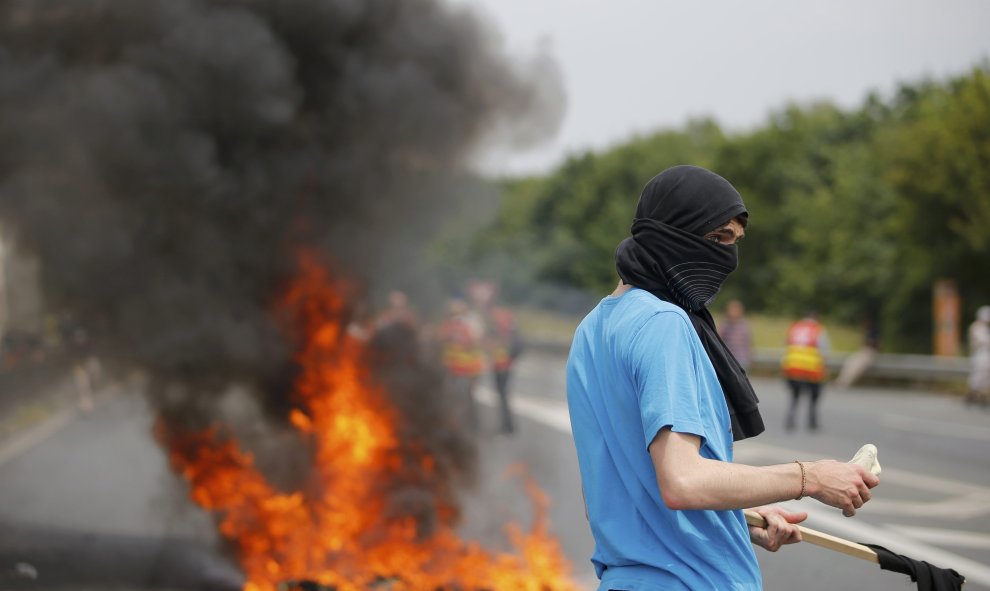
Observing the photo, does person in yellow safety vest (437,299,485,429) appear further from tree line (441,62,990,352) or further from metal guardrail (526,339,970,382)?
metal guardrail (526,339,970,382)

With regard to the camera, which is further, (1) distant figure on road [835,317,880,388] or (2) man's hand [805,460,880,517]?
(1) distant figure on road [835,317,880,388]

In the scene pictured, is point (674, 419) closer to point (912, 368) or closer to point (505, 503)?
point (505, 503)

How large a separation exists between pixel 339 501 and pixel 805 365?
29.4 feet

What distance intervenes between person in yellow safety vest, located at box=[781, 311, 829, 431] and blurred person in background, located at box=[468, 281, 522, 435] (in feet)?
12.2

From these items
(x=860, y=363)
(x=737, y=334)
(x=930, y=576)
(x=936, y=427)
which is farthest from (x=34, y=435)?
(x=860, y=363)

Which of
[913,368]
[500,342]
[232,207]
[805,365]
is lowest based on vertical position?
[232,207]

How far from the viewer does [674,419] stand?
1.80 m

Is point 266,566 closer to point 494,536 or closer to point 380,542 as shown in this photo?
point 380,542

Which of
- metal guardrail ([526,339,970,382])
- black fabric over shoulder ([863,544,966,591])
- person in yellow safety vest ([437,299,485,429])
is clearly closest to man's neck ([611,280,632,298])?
black fabric over shoulder ([863,544,966,591])

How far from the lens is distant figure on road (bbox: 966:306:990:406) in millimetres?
15375

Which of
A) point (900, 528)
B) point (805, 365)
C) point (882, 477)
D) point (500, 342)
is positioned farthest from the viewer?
point (500, 342)

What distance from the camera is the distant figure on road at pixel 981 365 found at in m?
15.4

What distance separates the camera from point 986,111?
22609mm

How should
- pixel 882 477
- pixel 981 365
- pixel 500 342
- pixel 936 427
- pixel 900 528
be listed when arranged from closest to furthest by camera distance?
pixel 900 528
pixel 882 477
pixel 936 427
pixel 500 342
pixel 981 365
